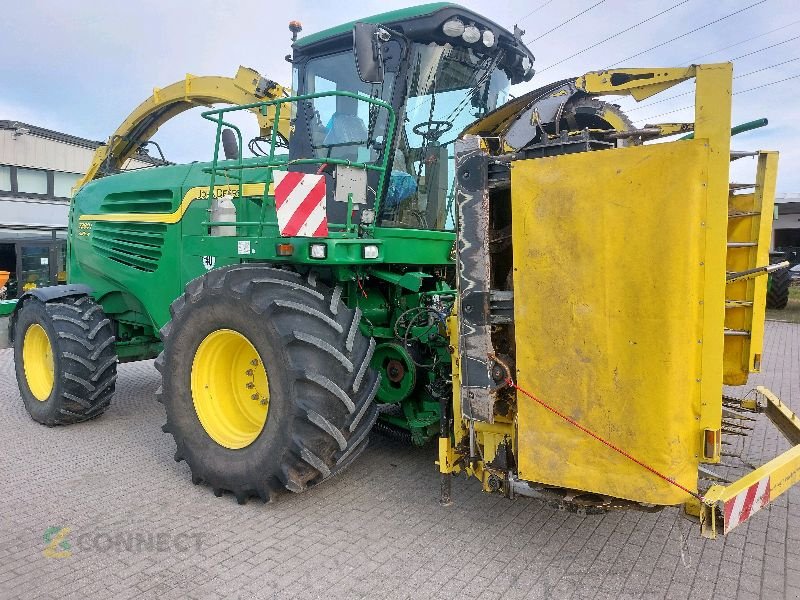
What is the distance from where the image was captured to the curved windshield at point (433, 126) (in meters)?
3.99

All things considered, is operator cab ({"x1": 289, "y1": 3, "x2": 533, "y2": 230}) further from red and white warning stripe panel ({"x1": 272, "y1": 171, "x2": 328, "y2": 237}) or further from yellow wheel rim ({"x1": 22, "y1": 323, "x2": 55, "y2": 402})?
yellow wheel rim ({"x1": 22, "y1": 323, "x2": 55, "y2": 402})

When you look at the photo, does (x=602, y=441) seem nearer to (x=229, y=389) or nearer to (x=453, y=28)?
(x=229, y=389)

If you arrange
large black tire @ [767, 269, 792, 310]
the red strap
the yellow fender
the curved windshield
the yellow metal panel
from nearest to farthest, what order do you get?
1. the yellow metal panel
2. the red strap
3. the curved windshield
4. the yellow fender
5. large black tire @ [767, 269, 792, 310]

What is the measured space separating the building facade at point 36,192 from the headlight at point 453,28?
50.0 feet

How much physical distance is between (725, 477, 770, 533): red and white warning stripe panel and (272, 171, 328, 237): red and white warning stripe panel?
2371mm

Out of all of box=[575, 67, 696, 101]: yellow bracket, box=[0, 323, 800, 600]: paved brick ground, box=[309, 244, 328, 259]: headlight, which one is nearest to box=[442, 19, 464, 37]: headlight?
box=[575, 67, 696, 101]: yellow bracket

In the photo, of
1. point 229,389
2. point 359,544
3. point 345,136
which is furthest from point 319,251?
point 359,544

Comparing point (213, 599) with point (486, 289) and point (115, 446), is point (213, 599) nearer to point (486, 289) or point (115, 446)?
point (486, 289)

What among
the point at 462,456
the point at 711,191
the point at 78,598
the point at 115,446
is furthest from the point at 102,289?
the point at 711,191

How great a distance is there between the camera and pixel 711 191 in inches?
86.4

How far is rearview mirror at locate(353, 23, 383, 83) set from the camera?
3.47m

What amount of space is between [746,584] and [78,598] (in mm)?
3040
